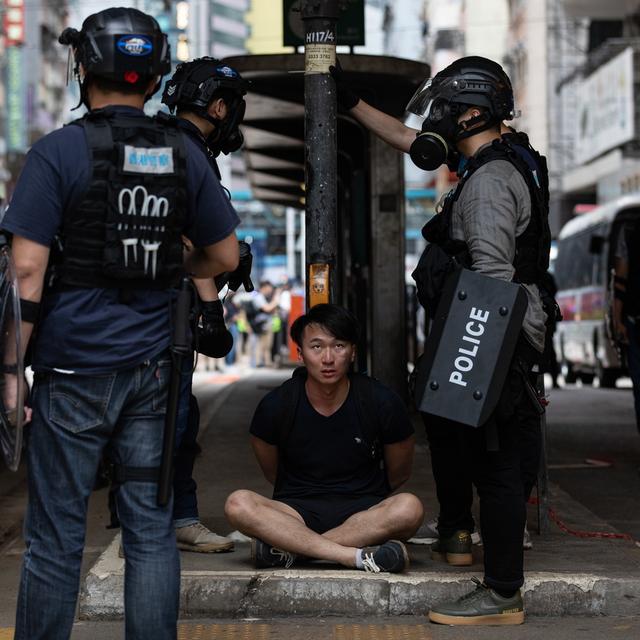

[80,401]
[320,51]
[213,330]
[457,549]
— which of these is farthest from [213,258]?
[320,51]

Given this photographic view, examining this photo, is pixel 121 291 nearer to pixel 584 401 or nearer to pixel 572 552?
pixel 572 552

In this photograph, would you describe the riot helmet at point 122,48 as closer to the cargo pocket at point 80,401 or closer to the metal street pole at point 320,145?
the cargo pocket at point 80,401

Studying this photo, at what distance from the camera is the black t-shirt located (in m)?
6.05

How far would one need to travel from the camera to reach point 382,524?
5.91 meters

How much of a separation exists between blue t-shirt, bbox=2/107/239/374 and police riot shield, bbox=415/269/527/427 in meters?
1.39

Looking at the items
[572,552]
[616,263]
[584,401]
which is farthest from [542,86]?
[572,552]

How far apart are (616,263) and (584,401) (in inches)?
352

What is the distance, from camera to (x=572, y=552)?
6.36 meters

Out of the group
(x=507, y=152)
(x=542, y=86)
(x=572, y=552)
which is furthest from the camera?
(x=542, y=86)

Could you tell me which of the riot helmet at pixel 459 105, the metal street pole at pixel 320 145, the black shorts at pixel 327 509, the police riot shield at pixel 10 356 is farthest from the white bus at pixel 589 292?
the police riot shield at pixel 10 356

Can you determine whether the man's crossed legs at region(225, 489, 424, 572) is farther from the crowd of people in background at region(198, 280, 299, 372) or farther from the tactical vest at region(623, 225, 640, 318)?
the crowd of people in background at region(198, 280, 299, 372)

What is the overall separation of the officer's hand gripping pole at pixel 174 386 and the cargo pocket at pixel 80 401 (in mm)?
163

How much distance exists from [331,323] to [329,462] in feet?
1.77

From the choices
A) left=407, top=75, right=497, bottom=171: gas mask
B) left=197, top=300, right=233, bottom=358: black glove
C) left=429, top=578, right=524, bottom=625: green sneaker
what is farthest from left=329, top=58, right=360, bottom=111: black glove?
left=429, top=578, right=524, bottom=625: green sneaker
